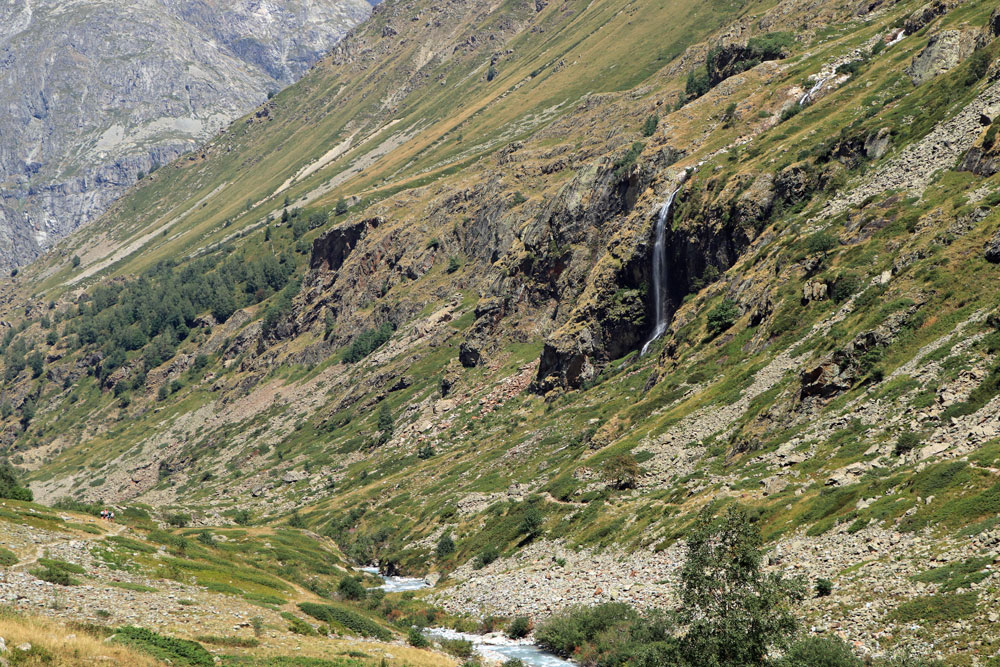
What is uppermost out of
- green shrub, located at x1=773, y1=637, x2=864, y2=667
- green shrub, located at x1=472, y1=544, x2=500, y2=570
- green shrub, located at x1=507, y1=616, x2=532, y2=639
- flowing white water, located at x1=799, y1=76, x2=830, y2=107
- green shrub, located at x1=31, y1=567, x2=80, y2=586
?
green shrub, located at x1=31, y1=567, x2=80, y2=586

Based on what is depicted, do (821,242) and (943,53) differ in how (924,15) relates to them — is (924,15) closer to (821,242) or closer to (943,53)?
(943,53)

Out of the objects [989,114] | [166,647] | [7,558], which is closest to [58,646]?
[166,647]

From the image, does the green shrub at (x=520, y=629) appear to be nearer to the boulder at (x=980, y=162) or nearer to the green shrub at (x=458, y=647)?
the green shrub at (x=458, y=647)

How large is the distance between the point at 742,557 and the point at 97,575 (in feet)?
105

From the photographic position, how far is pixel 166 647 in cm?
2916

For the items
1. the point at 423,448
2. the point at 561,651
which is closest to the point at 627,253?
the point at 423,448

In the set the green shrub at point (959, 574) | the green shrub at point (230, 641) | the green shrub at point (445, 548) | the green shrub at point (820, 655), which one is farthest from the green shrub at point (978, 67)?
the green shrub at point (230, 641)

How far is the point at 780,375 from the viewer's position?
6266 cm

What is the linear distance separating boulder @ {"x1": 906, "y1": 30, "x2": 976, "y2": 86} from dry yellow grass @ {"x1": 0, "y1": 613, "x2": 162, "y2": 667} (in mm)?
98946

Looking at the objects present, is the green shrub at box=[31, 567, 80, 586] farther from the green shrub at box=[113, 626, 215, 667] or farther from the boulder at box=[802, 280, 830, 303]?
the boulder at box=[802, 280, 830, 303]

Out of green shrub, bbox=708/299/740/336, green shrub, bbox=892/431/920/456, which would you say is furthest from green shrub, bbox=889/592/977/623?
green shrub, bbox=708/299/740/336

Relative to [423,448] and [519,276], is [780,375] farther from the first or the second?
[519,276]

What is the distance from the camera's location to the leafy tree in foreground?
28.8 metres

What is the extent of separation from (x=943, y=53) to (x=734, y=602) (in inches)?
3449
